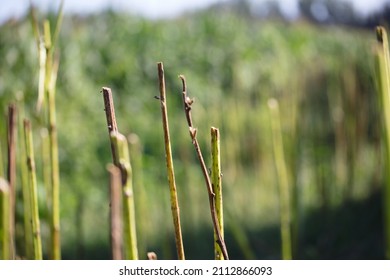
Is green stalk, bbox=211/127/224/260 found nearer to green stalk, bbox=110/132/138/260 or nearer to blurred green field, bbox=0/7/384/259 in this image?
green stalk, bbox=110/132/138/260

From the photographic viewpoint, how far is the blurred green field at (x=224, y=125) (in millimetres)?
1409

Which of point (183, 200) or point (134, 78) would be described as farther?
point (134, 78)

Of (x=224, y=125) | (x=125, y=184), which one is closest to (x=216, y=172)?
(x=125, y=184)

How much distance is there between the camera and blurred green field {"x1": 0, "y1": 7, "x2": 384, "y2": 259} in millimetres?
1409

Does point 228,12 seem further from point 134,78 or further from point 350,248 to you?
point 350,248

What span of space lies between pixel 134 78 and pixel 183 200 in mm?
1661

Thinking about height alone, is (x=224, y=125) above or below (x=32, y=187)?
above

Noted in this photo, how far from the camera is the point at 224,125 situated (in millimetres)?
1865

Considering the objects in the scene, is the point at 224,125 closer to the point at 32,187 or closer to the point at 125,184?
the point at 32,187

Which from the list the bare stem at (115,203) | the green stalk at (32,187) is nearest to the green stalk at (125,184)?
the bare stem at (115,203)

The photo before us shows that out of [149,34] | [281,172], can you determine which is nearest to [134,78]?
[149,34]

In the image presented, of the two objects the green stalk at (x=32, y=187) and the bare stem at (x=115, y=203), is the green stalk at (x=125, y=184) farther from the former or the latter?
the green stalk at (x=32, y=187)

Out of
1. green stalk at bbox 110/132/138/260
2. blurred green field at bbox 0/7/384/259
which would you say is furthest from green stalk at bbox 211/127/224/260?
blurred green field at bbox 0/7/384/259
